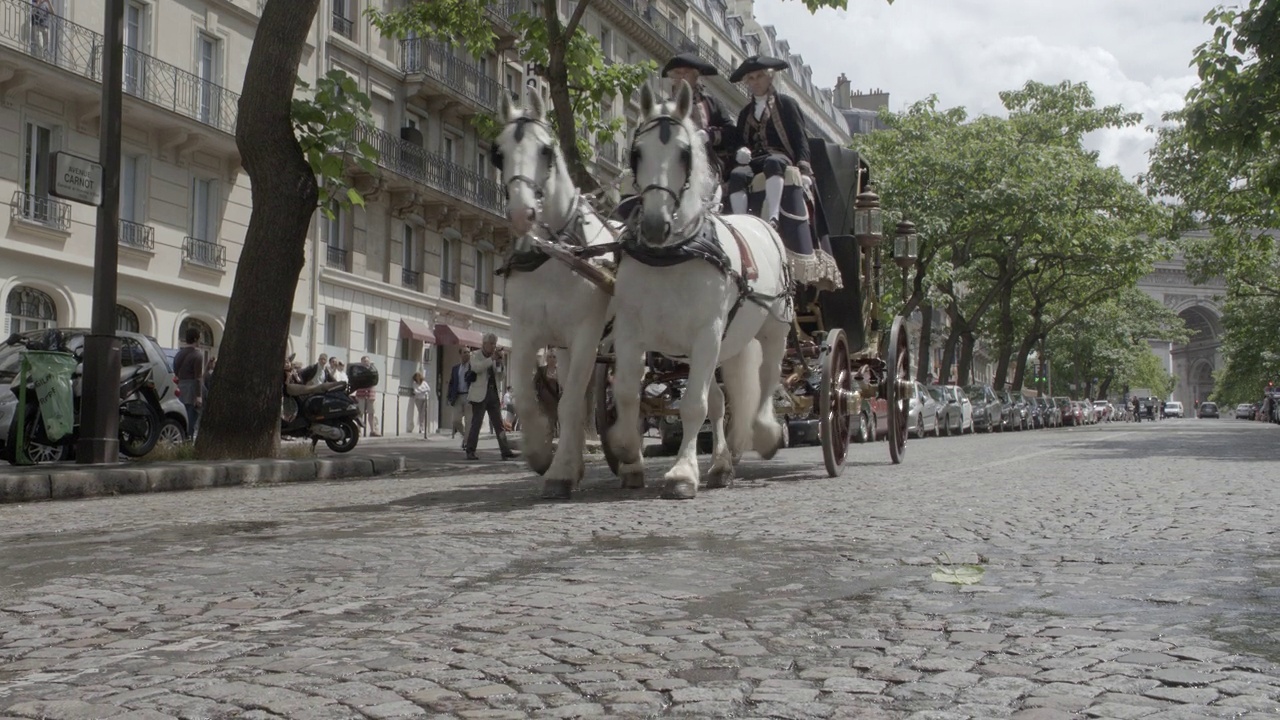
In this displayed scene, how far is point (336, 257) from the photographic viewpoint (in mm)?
34125

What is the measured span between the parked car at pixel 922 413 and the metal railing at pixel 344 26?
16.8 m

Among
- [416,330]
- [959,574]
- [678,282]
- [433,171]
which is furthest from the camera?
[433,171]

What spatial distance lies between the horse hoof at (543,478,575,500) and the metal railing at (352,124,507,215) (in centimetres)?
2516

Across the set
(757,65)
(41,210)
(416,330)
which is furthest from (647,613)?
(416,330)

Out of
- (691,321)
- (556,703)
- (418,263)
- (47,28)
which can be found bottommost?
(556,703)

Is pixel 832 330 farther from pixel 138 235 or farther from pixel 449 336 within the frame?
pixel 449 336

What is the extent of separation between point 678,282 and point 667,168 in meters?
0.70

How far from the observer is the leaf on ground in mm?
4996

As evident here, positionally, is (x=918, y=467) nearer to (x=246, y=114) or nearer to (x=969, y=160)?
(x=246, y=114)

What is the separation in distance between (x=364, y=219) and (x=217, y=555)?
30018mm

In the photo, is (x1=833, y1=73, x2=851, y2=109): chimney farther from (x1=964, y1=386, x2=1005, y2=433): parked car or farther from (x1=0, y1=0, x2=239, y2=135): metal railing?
(x1=0, y1=0, x2=239, y2=135): metal railing

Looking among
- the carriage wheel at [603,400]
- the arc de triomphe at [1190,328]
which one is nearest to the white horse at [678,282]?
the carriage wheel at [603,400]

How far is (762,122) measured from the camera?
11.0m

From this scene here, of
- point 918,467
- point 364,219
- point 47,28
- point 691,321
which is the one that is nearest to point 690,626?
point 691,321
